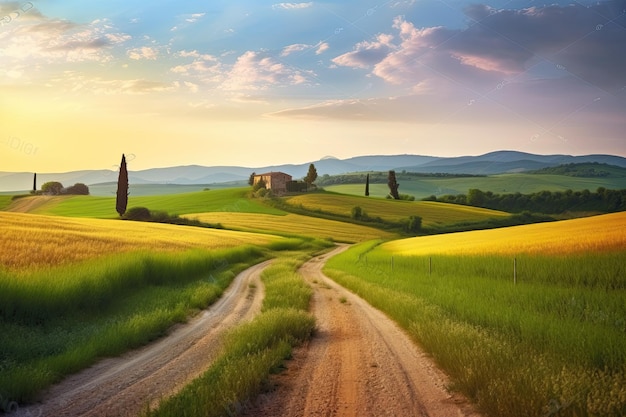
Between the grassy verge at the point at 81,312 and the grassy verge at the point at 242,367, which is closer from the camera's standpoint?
the grassy verge at the point at 242,367

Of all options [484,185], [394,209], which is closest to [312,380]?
[394,209]

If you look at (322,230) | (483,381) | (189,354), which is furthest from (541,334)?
(322,230)

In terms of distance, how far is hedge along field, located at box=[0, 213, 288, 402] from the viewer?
1034 cm

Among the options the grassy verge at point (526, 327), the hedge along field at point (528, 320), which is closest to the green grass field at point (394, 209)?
the hedge along field at point (528, 320)

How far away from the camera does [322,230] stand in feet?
257

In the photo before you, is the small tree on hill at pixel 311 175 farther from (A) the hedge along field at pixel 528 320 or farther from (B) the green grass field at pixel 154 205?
(A) the hedge along field at pixel 528 320

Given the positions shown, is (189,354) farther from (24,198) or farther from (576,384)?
(24,198)

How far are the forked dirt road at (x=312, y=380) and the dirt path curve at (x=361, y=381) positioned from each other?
0.05 feet

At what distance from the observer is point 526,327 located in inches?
435

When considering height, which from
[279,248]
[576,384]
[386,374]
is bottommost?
[279,248]

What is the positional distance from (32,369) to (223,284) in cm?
1586

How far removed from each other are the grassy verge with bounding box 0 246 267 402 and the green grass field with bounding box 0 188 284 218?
235ft

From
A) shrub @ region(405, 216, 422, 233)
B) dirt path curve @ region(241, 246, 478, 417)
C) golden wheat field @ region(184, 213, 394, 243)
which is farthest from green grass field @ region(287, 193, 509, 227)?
dirt path curve @ region(241, 246, 478, 417)

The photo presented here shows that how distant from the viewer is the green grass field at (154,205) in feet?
314
